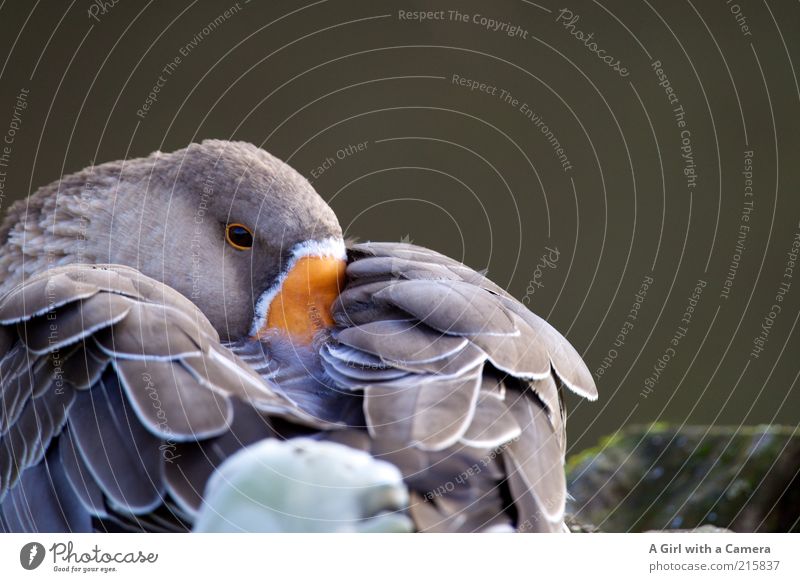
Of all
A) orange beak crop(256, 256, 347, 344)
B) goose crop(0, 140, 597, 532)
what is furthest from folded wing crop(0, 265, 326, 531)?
orange beak crop(256, 256, 347, 344)

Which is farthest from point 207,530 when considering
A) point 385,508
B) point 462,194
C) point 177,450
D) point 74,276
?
point 462,194

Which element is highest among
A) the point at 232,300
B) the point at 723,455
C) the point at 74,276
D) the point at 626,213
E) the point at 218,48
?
the point at 218,48

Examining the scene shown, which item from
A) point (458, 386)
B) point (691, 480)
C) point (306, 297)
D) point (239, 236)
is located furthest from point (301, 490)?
point (691, 480)

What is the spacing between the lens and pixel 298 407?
172cm

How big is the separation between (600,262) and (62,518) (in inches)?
124

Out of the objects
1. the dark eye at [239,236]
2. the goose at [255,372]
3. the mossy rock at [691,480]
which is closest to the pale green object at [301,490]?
the goose at [255,372]

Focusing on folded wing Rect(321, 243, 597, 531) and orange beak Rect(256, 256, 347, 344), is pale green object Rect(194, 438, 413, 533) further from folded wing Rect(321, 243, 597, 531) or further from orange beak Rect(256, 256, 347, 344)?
orange beak Rect(256, 256, 347, 344)

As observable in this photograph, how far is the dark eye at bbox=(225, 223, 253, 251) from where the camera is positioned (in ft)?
7.47

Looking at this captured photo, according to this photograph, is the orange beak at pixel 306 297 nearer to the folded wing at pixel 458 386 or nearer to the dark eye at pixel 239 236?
the folded wing at pixel 458 386

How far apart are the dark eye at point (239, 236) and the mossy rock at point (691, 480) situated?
1.37 m

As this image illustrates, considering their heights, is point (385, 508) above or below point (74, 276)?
below

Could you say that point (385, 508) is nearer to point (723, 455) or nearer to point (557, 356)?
point (557, 356)

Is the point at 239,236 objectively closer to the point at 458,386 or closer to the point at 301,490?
the point at 458,386

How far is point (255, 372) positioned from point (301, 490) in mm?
469
